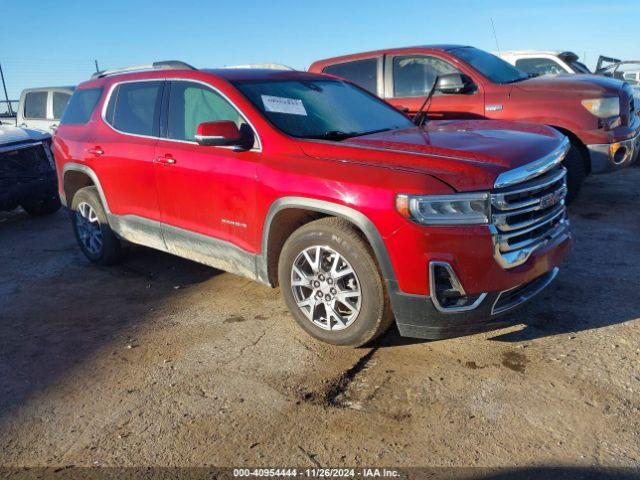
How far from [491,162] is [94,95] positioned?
3983mm

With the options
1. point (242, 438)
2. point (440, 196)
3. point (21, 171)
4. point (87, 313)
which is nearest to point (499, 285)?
point (440, 196)

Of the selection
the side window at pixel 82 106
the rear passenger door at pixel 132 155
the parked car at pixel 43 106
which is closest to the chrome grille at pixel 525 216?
the rear passenger door at pixel 132 155

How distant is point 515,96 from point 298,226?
3879 millimetres

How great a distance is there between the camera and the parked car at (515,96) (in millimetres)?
5984

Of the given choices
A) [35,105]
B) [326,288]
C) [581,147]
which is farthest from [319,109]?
[35,105]

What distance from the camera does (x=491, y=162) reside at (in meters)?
3.06

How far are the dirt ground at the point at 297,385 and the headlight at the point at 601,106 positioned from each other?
6.68 feet

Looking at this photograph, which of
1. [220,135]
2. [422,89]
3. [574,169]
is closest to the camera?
[220,135]

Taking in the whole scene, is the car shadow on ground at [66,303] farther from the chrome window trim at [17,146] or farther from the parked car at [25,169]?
the chrome window trim at [17,146]

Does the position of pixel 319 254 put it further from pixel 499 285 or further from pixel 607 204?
pixel 607 204

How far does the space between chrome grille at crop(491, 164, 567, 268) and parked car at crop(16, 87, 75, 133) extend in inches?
410

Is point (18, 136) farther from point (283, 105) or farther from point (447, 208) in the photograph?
point (447, 208)

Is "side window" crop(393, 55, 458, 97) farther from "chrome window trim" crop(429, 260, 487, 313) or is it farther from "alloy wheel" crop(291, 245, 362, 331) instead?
"chrome window trim" crop(429, 260, 487, 313)

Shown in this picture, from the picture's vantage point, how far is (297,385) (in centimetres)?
313
